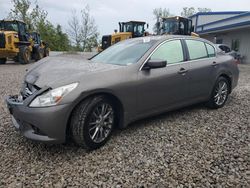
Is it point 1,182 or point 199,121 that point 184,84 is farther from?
point 1,182

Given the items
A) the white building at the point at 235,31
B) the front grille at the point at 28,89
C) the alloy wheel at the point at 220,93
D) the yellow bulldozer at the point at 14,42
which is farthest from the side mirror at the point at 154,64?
the white building at the point at 235,31

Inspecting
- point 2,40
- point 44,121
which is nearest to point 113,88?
point 44,121

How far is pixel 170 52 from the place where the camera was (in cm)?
420

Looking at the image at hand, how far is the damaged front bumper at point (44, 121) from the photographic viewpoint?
9.25ft

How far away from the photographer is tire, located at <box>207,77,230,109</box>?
4.96 metres

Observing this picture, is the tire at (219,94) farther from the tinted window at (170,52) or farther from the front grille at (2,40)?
the front grille at (2,40)

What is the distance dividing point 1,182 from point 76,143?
962 millimetres

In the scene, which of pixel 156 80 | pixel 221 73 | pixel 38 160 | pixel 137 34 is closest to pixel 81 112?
pixel 38 160

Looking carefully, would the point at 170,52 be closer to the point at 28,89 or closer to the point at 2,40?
the point at 28,89

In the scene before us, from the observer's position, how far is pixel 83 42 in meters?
45.8

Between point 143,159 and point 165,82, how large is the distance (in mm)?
1436

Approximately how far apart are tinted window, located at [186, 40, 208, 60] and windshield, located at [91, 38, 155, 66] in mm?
885

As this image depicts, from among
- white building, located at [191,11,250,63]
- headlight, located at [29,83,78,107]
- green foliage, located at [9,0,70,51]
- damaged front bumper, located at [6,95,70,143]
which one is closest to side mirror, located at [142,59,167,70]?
headlight, located at [29,83,78,107]

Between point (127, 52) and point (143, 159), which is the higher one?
point (127, 52)
